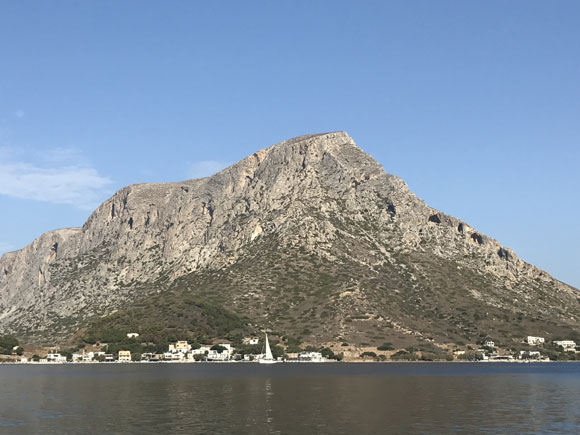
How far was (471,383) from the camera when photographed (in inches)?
4855

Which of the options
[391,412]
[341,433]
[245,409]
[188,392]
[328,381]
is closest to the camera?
[341,433]

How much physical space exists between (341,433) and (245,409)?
22.9 meters

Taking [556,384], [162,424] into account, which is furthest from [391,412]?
[556,384]

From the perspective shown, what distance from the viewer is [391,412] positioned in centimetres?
7406

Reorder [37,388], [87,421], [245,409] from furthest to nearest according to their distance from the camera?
[37,388]
[245,409]
[87,421]

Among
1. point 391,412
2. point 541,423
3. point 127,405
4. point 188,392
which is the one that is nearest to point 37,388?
point 188,392

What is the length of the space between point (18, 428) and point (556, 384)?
95966mm

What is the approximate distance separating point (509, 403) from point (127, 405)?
4791 cm

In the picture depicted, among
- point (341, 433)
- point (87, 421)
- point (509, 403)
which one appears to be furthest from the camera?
point (509, 403)

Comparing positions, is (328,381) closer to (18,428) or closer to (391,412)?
(391,412)

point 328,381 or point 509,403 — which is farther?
point 328,381

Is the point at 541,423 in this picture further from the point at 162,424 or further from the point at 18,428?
the point at 18,428

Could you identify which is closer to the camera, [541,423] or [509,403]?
[541,423]

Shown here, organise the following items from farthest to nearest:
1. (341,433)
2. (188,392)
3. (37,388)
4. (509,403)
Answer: (37,388) < (188,392) < (509,403) < (341,433)
